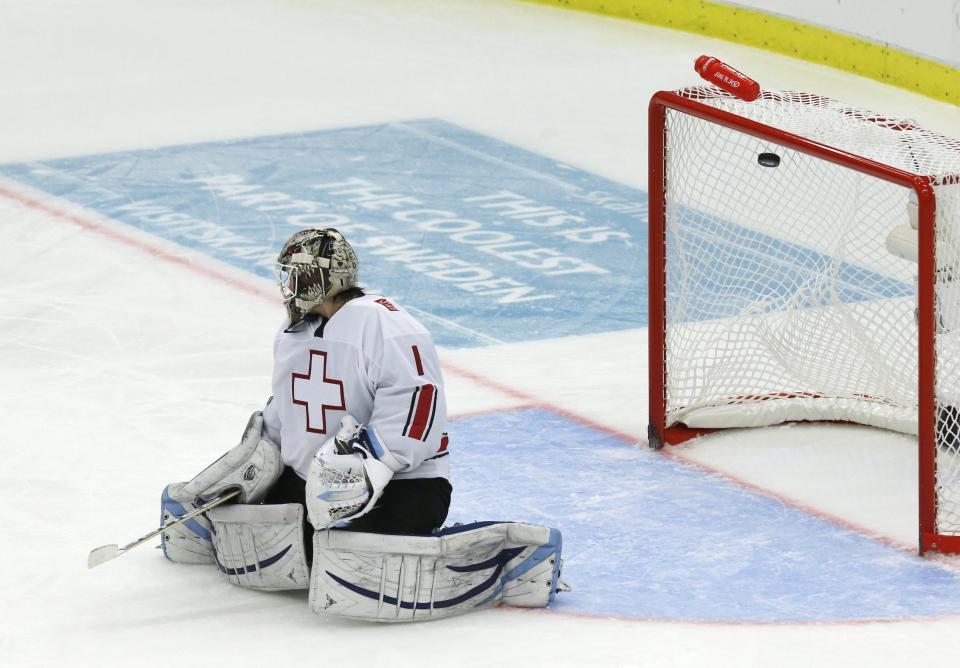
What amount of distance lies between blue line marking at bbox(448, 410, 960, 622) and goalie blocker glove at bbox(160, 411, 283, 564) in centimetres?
67

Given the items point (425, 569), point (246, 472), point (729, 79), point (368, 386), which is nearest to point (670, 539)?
point (425, 569)

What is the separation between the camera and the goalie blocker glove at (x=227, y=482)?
4.14m

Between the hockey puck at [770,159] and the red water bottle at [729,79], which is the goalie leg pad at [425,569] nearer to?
the hockey puck at [770,159]

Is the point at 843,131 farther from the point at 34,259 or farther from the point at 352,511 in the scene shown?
the point at 34,259

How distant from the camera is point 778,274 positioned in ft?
18.9

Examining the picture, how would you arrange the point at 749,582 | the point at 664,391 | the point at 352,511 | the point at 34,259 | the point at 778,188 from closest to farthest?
the point at 352,511 < the point at 749,582 < the point at 664,391 < the point at 778,188 < the point at 34,259

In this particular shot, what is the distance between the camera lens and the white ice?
156 inches

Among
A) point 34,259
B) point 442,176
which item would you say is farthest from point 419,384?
point 442,176

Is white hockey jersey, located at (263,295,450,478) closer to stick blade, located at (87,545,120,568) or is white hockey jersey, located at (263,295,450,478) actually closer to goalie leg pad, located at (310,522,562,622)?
goalie leg pad, located at (310,522,562,622)

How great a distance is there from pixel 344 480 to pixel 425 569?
249mm

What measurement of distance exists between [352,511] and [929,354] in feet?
4.44

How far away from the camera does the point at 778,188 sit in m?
5.81

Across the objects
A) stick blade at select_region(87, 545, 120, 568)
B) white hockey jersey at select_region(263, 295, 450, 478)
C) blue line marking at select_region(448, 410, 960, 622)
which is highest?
white hockey jersey at select_region(263, 295, 450, 478)

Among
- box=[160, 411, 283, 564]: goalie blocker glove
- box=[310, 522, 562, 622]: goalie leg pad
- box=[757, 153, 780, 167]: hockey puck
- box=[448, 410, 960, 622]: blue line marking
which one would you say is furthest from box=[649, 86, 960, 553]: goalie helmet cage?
box=[160, 411, 283, 564]: goalie blocker glove
